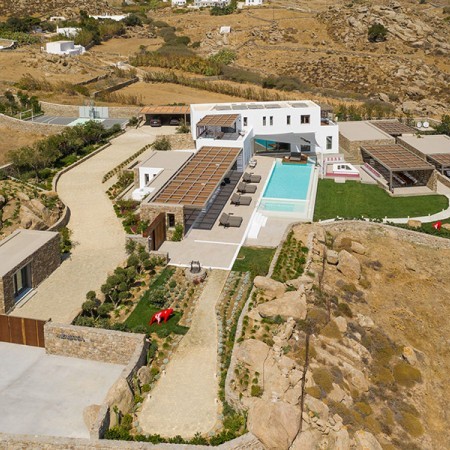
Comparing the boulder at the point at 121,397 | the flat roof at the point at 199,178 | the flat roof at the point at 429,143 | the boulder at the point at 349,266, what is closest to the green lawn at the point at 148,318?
the boulder at the point at 121,397

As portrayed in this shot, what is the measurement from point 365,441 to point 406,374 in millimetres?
6927

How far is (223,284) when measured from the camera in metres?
31.0

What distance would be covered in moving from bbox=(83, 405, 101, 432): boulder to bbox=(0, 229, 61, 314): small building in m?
9.67

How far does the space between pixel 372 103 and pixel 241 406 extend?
6568 centimetres

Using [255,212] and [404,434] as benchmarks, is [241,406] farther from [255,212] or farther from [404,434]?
[255,212]

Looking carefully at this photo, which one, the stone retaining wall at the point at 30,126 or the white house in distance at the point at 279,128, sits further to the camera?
the stone retaining wall at the point at 30,126

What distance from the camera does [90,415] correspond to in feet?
69.8

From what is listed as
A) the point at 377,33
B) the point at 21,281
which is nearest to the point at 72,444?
the point at 21,281

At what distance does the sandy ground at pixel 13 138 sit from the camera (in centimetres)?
5556

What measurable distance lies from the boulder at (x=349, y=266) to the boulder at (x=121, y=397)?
1751cm

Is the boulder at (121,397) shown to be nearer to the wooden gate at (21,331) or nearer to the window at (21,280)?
the wooden gate at (21,331)

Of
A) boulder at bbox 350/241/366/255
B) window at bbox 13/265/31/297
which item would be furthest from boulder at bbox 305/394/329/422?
window at bbox 13/265/31/297

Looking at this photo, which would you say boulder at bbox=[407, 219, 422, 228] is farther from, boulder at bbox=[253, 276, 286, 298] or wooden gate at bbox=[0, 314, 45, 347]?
wooden gate at bbox=[0, 314, 45, 347]

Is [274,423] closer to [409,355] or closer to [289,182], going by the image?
[409,355]
